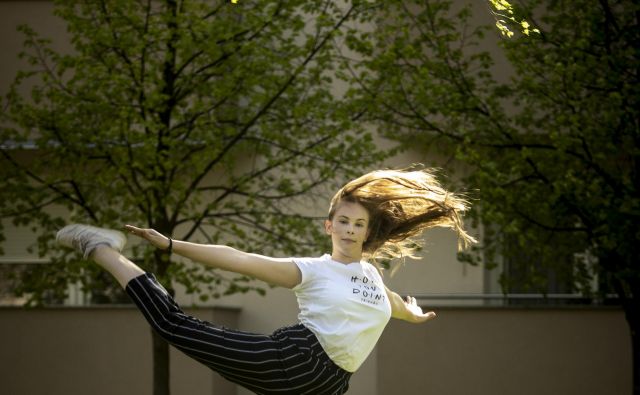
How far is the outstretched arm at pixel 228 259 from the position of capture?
614 cm

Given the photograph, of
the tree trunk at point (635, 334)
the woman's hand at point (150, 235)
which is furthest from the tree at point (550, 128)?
the woman's hand at point (150, 235)

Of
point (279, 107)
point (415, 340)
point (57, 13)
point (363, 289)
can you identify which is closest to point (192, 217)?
point (279, 107)

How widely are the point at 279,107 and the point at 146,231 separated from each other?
7.46 metres

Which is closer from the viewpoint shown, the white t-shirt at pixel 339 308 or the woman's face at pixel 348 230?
the white t-shirt at pixel 339 308

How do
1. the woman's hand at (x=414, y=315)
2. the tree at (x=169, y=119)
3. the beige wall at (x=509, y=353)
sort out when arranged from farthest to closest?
1. the beige wall at (x=509, y=353)
2. the tree at (x=169, y=119)
3. the woman's hand at (x=414, y=315)

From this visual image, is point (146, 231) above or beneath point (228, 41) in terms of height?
beneath

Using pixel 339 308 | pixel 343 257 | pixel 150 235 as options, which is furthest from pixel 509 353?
pixel 150 235

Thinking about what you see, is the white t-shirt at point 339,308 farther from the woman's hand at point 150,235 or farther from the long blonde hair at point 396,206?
the woman's hand at point 150,235

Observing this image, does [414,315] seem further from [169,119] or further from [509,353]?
[509,353]

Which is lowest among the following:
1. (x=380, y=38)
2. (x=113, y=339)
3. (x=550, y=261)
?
(x=113, y=339)

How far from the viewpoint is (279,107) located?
13.4m

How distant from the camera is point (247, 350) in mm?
6531

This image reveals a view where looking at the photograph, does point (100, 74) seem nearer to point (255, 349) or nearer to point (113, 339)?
point (113, 339)

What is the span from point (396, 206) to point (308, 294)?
92 centimetres
